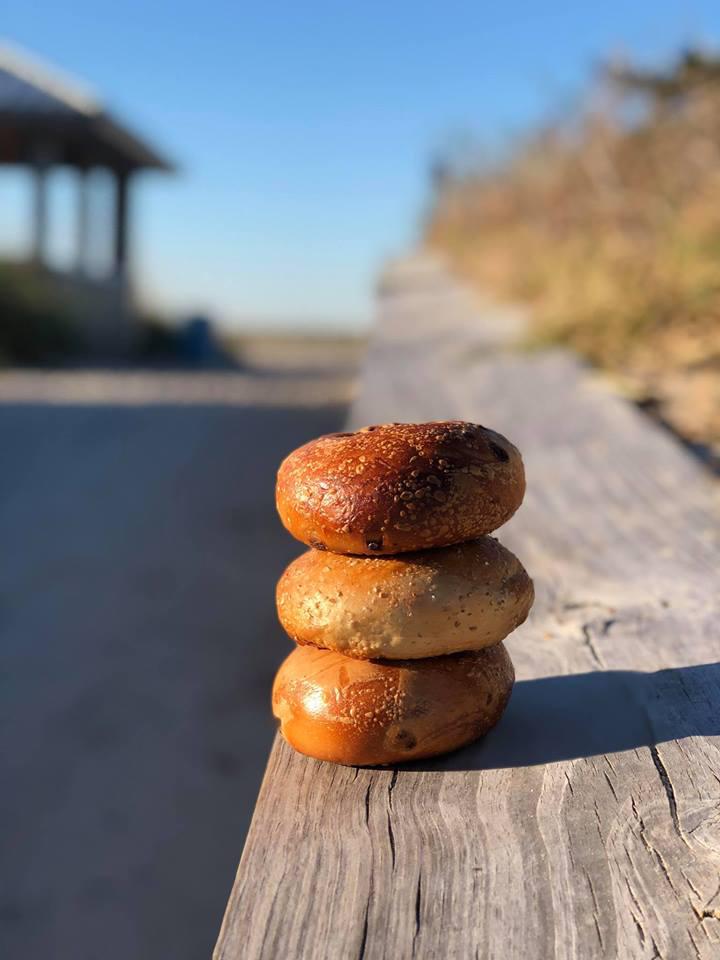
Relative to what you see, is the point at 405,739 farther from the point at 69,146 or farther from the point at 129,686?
the point at 69,146

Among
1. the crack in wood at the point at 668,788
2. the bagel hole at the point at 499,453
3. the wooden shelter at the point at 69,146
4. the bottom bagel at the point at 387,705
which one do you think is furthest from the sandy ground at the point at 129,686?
the wooden shelter at the point at 69,146

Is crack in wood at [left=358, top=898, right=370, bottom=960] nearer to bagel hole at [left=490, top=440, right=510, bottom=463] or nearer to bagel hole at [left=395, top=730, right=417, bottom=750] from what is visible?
bagel hole at [left=395, top=730, right=417, bottom=750]

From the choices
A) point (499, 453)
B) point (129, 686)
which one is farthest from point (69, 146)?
point (499, 453)

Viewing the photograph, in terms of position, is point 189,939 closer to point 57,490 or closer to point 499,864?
point 499,864

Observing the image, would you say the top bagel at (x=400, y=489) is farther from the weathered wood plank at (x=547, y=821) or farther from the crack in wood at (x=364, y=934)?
the crack in wood at (x=364, y=934)

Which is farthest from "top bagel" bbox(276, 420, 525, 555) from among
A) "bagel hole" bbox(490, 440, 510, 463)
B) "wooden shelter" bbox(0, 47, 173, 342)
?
"wooden shelter" bbox(0, 47, 173, 342)

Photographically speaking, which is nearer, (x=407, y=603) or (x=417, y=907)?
(x=417, y=907)

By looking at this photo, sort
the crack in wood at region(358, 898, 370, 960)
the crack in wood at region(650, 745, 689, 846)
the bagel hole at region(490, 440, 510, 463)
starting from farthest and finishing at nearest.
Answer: the bagel hole at region(490, 440, 510, 463)
the crack in wood at region(650, 745, 689, 846)
the crack in wood at region(358, 898, 370, 960)

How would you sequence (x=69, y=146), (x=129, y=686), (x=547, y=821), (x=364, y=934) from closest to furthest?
(x=364, y=934), (x=547, y=821), (x=129, y=686), (x=69, y=146)
